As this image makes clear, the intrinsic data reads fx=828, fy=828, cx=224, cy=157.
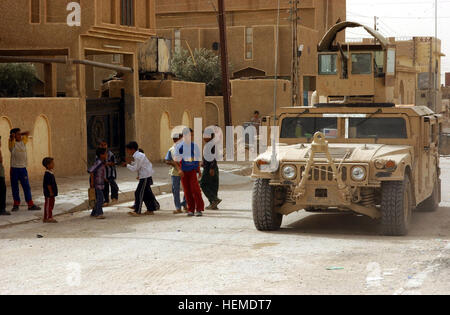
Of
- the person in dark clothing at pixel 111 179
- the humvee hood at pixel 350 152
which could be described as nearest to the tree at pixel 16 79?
the person in dark clothing at pixel 111 179

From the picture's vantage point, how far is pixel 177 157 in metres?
14.8

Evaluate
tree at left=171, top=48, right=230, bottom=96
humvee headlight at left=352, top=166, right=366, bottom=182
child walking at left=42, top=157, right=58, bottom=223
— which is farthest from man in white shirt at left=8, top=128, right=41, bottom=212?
tree at left=171, top=48, right=230, bottom=96

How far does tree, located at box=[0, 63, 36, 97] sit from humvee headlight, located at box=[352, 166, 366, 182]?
33.3 m

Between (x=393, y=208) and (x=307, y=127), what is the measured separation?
250 cm

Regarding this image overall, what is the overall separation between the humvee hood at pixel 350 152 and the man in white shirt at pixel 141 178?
9.89 feet

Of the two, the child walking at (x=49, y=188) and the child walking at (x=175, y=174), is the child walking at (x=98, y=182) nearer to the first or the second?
the child walking at (x=49, y=188)

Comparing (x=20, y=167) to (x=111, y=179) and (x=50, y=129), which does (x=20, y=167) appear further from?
(x=50, y=129)

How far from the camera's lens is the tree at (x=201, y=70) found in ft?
155

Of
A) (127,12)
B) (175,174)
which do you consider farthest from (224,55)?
(175,174)

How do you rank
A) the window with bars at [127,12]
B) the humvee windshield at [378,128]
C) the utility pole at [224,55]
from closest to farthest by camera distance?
the humvee windshield at [378,128] → the window with bars at [127,12] → the utility pole at [224,55]

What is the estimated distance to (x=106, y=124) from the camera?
25.5 meters

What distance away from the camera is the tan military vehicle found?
1165 centimetres

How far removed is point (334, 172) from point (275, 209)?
1233 millimetres

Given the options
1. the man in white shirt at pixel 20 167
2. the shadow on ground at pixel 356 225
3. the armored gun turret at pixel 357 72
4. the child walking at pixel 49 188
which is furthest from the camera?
the man in white shirt at pixel 20 167
